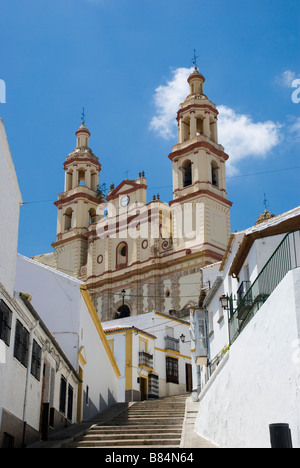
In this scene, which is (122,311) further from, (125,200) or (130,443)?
(130,443)

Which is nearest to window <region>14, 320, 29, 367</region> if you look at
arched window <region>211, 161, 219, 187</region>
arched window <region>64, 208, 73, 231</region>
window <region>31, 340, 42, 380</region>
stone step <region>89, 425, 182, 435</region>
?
window <region>31, 340, 42, 380</region>

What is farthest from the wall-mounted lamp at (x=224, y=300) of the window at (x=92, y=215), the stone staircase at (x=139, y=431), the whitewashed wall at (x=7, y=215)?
the window at (x=92, y=215)

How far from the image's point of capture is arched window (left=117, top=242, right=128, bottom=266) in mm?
52516

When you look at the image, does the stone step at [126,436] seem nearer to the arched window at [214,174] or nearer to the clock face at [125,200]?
the arched window at [214,174]

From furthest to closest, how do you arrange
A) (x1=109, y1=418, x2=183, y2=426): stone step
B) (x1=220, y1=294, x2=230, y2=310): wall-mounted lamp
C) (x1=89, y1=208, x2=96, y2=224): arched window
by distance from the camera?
(x1=89, y1=208, x2=96, y2=224): arched window
(x1=109, y1=418, x2=183, y2=426): stone step
(x1=220, y1=294, x2=230, y2=310): wall-mounted lamp

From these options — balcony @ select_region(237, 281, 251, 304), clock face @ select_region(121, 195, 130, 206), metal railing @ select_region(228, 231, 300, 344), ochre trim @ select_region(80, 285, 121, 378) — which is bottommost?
metal railing @ select_region(228, 231, 300, 344)

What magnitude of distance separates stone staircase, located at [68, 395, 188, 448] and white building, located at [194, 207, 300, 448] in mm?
995

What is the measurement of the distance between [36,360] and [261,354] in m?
7.10

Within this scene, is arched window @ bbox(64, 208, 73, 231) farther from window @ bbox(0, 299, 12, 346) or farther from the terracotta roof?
window @ bbox(0, 299, 12, 346)

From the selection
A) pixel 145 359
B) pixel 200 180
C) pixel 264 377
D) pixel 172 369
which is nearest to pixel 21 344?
pixel 264 377

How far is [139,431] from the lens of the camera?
16984 millimetres

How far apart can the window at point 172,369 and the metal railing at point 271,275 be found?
27.5m
